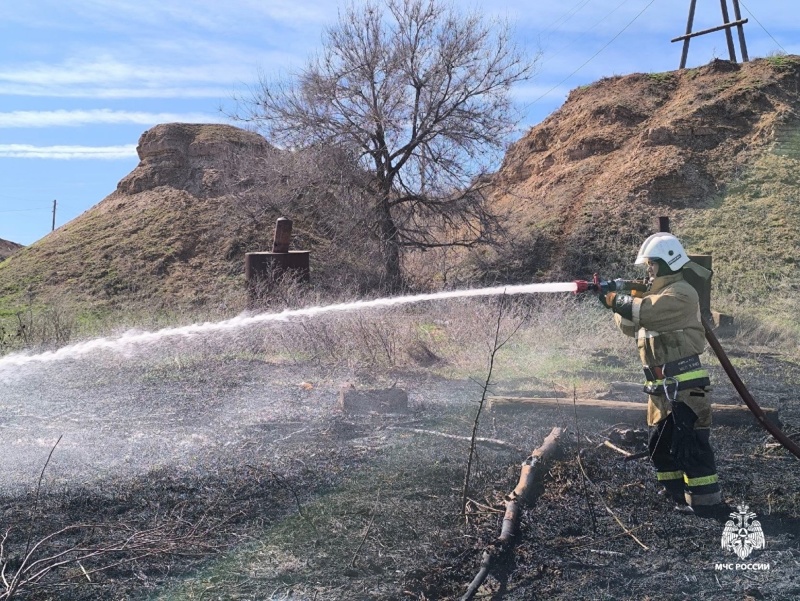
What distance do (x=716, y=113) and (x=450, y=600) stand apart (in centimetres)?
2141

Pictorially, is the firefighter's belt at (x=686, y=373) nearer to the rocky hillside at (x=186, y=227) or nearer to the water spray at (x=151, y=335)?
the water spray at (x=151, y=335)

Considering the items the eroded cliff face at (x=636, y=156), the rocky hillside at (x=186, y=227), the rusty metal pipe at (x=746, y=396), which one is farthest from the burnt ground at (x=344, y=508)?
the eroded cliff face at (x=636, y=156)

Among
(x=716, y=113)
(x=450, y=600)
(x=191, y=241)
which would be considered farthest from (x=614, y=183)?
(x=450, y=600)

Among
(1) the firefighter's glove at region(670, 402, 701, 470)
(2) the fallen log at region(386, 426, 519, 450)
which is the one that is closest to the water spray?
(2) the fallen log at region(386, 426, 519, 450)

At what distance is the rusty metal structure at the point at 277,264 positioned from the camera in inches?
548

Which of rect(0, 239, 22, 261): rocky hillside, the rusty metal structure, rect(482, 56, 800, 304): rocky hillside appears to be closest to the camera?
the rusty metal structure

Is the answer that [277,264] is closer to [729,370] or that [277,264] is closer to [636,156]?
[729,370]

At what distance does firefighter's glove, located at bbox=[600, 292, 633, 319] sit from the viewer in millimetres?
5079

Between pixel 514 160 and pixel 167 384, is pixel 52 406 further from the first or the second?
pixel 514 160

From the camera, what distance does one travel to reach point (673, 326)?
5012mm

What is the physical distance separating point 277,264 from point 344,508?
32.1ft

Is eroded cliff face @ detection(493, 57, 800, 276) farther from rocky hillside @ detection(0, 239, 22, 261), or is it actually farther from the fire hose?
rocky hillside @ detection(0, 239, 22, 261)

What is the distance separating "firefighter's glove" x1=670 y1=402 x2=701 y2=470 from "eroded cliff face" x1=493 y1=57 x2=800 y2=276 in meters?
13.9

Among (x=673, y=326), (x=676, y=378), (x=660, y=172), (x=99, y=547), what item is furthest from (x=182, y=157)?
(x=676, y=378)
